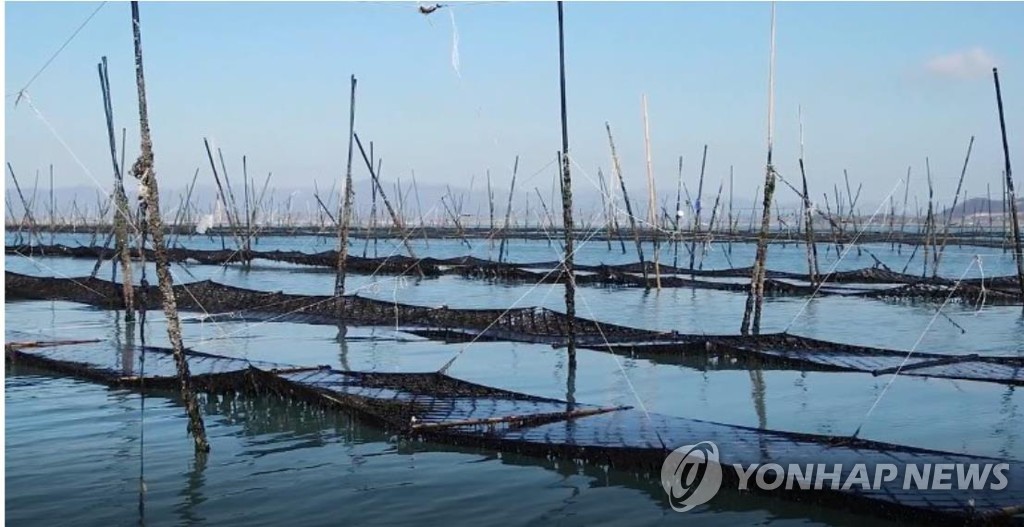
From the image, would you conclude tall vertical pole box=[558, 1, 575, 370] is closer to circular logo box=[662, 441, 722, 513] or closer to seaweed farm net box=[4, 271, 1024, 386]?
seaweed farm net box=[4, 271, 1024, 386]

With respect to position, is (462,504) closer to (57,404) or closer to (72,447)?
(72,447)

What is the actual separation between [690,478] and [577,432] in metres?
1.28

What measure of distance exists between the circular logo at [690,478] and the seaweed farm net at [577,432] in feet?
0.23

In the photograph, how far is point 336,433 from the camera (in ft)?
26.8

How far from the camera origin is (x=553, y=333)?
14258mm

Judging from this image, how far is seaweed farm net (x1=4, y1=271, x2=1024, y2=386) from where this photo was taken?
11.3m

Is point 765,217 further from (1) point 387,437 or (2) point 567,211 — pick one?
(1) point 387,437

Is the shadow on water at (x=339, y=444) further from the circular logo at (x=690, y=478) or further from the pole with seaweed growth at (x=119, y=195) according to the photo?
the pole with seaweed growth at (x=119, y=195)

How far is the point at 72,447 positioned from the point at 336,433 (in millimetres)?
1948

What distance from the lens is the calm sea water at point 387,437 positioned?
20.3 ft

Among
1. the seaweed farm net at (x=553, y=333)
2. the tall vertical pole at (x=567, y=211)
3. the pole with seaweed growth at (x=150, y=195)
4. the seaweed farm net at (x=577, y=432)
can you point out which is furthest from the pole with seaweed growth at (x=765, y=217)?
the pole with seaweed growth at (x=150, y=195)

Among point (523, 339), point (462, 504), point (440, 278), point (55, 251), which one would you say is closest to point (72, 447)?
point (462, 504)

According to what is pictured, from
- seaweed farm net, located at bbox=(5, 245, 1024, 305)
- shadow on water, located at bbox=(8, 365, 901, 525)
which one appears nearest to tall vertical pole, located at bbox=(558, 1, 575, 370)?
shadow on water, located at bbox=(8, 365, 901, 525)

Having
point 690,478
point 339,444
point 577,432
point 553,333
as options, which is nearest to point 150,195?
point 339,444
